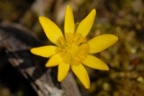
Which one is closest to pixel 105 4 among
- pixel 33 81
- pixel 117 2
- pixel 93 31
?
pixel 117 2

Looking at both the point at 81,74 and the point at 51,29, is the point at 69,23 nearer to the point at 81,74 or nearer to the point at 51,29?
the point at 51,29

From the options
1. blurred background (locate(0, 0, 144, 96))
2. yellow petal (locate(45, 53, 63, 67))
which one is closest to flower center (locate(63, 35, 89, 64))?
yellow petal (locate(45, 53, 63, 67))

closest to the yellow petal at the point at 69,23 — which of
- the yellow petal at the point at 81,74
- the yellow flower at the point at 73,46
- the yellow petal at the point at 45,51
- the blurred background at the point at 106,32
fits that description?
the yellow flower at the point at 73,46

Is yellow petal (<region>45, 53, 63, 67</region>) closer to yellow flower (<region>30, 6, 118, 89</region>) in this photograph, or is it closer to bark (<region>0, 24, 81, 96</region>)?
yellow flower (<region>30, 6, 118, 89</region>)

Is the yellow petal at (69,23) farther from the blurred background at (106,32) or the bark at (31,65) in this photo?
the blurred background at (106,32)

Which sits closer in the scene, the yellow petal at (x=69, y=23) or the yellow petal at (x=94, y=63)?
the yellow petal at (x=94, y=63)

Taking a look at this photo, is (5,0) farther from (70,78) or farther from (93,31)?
(70,78)

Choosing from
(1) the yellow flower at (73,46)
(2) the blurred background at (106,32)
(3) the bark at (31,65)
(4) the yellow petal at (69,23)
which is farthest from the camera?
(2) the blurred background at (106,32)

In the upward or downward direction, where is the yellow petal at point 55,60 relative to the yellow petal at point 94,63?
upward
